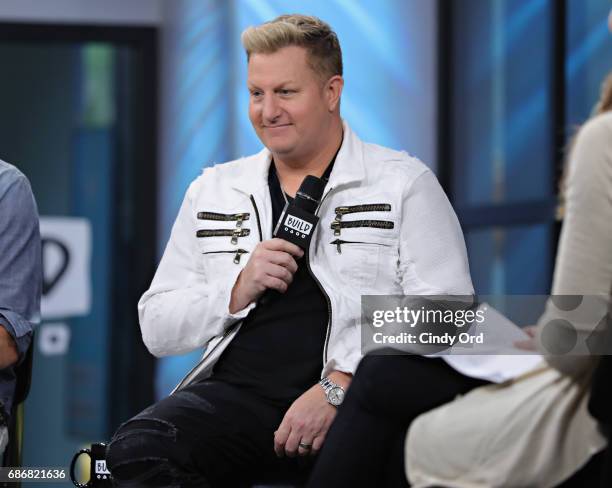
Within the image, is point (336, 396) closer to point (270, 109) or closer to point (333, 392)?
point (333, 392)

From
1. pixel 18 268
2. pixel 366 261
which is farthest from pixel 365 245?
pixel 18 268

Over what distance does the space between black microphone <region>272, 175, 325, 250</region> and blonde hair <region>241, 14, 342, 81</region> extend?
1.05 feet

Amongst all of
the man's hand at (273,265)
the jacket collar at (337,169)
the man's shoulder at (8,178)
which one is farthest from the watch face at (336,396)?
the man's shoulder at (8,178)

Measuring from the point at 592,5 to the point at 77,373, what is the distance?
3.19 meters

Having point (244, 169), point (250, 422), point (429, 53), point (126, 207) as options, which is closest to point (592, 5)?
point (429, 53)

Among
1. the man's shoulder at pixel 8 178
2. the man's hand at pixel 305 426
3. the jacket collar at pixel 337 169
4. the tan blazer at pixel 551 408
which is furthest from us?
the man's shoulder at pixel 8 178

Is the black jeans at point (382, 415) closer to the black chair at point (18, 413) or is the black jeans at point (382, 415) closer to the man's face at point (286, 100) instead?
the man's face at point (286, 100)

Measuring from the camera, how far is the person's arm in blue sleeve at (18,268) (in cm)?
250

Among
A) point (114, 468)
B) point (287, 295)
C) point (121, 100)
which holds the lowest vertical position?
point (114, 468)

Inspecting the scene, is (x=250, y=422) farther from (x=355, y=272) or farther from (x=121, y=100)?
(x=121, y=100)

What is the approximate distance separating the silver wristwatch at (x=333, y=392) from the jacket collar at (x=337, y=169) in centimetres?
44

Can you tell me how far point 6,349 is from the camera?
2.49 metres

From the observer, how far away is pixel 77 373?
233 inches

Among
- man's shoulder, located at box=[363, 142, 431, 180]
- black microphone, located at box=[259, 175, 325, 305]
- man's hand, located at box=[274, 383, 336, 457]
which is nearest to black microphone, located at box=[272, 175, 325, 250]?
black microphone, located at box=[259, 175, 325, 305]
